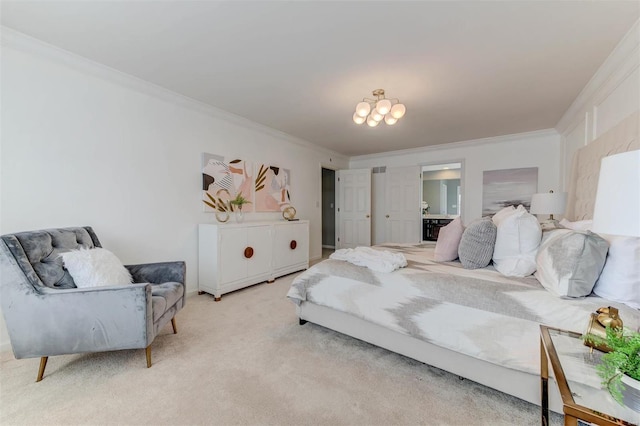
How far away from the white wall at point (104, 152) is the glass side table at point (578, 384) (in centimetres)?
327

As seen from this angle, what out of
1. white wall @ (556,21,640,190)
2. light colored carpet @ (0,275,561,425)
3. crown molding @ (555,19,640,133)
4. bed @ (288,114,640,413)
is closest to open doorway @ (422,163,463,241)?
white wall @ (556,21,640,190)

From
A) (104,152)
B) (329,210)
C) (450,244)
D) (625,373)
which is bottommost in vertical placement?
(625,373)

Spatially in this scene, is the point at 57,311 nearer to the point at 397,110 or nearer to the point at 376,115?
the point at 376,115

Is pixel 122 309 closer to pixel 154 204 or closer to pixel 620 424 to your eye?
pixel 154 204

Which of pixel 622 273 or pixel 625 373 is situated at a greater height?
pixel 622 273

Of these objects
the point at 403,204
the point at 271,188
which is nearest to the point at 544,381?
the point at 271,188

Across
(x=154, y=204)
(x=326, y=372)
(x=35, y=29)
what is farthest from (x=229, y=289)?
(x=35, y=29)

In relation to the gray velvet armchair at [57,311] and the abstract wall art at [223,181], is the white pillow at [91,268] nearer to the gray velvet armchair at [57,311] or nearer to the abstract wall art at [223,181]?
the gray velvet armchair at [57,311]

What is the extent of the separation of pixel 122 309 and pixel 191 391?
667mm

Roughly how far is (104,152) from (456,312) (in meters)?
3.26

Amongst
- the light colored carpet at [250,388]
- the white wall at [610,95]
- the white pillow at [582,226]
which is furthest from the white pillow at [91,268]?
the white wall at [610,95]

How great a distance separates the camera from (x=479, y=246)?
6.25ft

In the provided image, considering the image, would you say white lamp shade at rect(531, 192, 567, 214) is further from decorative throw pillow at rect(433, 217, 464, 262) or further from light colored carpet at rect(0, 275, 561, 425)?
light colored carpet at rect(0, 275, 561, 425)

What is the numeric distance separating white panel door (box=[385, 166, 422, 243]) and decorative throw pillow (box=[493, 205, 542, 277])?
12.1ft
